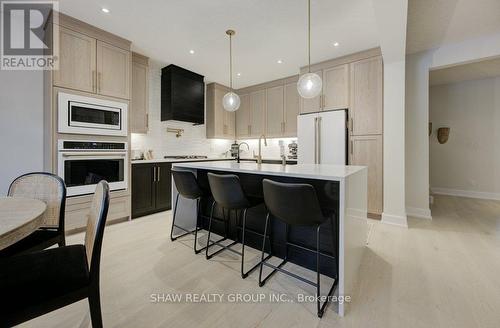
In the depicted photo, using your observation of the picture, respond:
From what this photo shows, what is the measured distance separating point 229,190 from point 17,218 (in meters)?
1.22

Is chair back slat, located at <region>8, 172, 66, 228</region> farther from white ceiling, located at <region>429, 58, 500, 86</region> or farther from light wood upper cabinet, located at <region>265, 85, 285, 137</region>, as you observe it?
white ceiling, located at <region>429, 58, 500, 86</region>

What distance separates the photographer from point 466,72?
4.19m

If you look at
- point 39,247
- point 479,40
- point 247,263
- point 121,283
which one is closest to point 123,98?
point 39,247

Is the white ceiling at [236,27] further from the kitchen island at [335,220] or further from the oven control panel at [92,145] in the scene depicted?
the kitchen island at [335,220]

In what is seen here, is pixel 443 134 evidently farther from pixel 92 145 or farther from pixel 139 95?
pixel 92 145

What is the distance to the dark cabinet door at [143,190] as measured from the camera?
3.29m

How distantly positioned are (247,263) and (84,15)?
332cm

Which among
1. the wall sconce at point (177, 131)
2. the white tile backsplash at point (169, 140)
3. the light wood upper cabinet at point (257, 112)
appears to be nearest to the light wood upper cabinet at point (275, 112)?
the light wood upper cabinet at point (257, 112)

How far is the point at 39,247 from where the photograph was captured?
1419 millimetres

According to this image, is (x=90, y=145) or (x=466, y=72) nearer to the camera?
(x=90, y=145)

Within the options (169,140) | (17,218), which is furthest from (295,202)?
(169,140)

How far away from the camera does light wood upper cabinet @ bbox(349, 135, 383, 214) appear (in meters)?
3.27

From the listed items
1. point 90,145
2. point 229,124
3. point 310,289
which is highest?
point 229,124

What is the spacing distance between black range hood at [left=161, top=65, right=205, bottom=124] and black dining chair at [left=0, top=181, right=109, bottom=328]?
322cm
